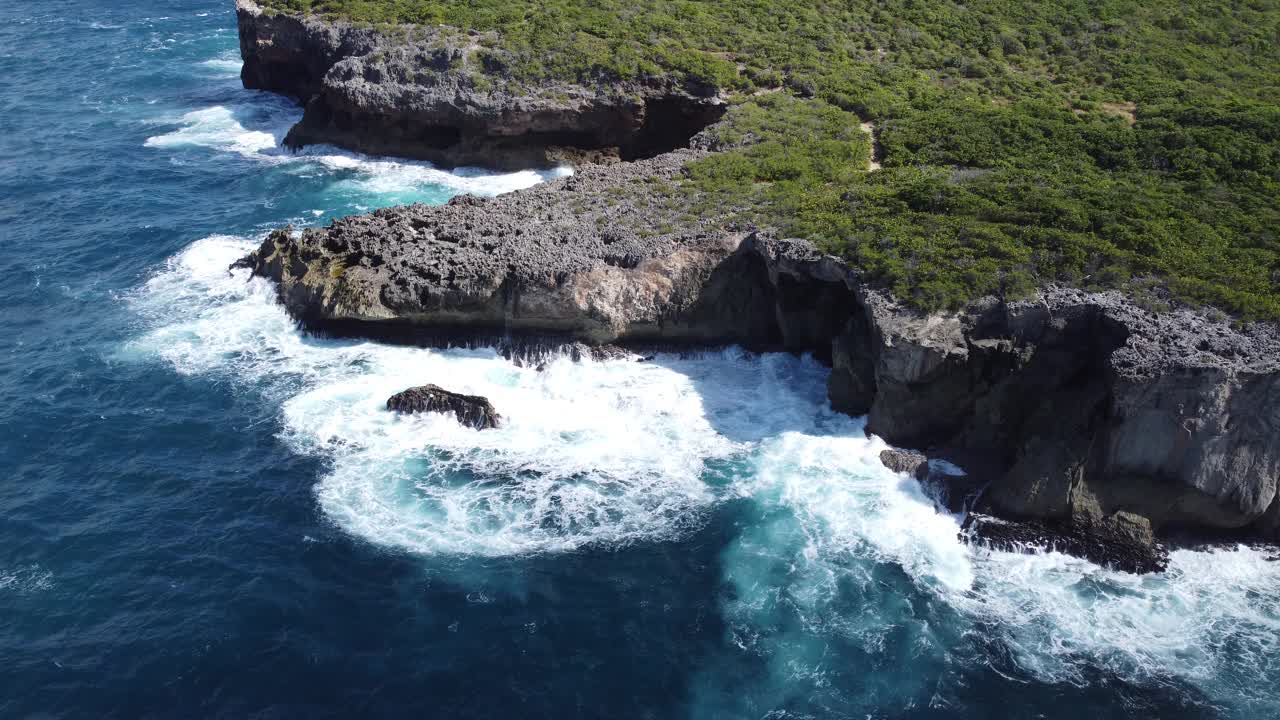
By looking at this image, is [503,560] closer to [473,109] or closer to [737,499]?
[737,499]

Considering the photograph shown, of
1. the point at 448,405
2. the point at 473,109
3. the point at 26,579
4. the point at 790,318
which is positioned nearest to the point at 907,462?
the point at 790,318

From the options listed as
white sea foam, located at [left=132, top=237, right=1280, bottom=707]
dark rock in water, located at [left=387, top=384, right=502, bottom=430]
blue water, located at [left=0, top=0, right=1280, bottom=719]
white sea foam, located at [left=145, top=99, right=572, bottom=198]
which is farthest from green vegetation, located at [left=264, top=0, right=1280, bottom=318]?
dark rock in water, located at [left=387, top=384, right=502, bottom=430]

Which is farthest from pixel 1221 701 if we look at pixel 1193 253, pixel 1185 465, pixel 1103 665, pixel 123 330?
pixel 123 330

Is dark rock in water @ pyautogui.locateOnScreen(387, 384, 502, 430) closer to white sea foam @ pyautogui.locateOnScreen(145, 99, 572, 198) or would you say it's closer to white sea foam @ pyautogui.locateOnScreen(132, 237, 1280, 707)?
white sea foam @ pyautogui.locateOnScreen(132, 237, 1280, 707)

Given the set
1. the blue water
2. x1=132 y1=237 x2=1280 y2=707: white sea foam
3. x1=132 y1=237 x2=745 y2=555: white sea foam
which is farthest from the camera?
x1=132 y1=237 x2=745 y2=555: white sea foam

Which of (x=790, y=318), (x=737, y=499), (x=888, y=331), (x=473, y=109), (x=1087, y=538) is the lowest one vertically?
(x=737, y=499)

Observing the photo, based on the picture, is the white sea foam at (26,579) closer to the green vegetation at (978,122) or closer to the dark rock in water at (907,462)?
the dark rock in water at (907,462)

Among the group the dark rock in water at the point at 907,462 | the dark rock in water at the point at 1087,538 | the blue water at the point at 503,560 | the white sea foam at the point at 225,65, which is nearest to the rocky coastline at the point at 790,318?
the dark rock in water at the point at 1087,538
